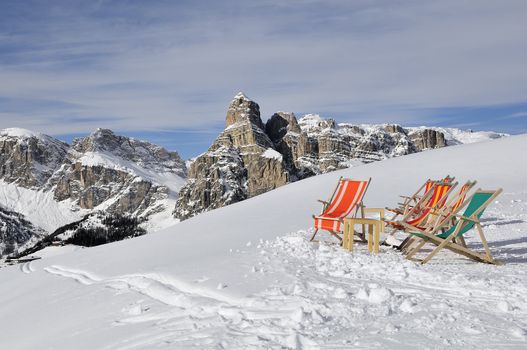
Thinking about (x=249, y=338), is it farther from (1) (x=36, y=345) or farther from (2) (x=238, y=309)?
(1) (x=36, y=345)

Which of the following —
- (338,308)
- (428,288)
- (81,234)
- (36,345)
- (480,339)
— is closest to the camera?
(480,339)

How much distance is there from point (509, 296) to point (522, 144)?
19795 millimetres

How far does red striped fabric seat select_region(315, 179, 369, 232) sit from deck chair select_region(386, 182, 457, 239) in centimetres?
105

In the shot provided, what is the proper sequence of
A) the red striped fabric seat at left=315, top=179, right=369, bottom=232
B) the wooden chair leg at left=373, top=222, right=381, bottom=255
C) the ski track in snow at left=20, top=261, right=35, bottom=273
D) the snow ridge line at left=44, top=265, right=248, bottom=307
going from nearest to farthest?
the snow ridge line at left=44, top=265, right=248, bottom=307 < the wooden chair leg at left=373, top=222, right=381, bottom=255 < the red striped fabric seat at left=315, top=179, right=369, bottom=232 < the ski track in snow at left=20, top=261, right=35, bottom=273

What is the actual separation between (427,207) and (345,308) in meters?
5.22

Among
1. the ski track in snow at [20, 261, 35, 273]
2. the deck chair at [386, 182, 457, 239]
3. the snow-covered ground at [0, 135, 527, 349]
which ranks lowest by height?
the ski track in snow at [20, 261, 35, 273]

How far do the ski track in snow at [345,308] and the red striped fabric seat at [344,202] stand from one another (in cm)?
175

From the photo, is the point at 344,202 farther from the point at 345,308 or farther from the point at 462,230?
the point at 345,308

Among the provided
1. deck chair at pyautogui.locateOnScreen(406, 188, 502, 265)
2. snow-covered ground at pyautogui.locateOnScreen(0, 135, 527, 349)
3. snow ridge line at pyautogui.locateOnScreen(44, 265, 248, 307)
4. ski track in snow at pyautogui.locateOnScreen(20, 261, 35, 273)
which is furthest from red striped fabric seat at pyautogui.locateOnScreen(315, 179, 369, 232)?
ski track in snow at pyautogui.locateOnScreen(20, 261, 35, 273)

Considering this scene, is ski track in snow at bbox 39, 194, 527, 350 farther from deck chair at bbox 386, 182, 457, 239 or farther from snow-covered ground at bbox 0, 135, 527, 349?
deck chair at bbox 386, 182, 457, 239

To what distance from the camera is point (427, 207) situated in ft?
32.0

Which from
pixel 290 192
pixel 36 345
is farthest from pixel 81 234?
→ pixel 36 345

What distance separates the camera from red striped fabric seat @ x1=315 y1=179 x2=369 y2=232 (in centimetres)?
1002

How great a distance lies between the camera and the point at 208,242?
1144 centimetres
